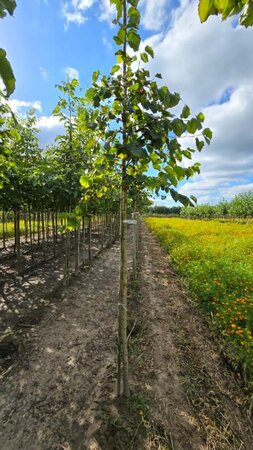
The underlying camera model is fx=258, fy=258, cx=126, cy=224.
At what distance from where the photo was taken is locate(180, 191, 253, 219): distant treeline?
56.2 metres

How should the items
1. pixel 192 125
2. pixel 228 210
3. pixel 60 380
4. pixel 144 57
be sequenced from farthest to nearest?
pixel 228 210, pixel 60 380, pixel 144 57, pixel 192 125

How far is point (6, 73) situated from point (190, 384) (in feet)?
13.3

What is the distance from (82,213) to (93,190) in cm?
61

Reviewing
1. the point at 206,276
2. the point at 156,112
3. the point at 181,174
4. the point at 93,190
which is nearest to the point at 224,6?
the point at 181,174

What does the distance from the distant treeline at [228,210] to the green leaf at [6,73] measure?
46475 millimetres

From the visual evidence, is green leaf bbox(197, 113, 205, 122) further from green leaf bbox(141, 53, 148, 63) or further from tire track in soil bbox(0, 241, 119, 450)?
tire track in soil bbox(0, 241, 119, 450)

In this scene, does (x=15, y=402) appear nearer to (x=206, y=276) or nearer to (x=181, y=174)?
(x=181, y=174)

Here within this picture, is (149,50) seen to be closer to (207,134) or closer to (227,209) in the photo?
(207,134)

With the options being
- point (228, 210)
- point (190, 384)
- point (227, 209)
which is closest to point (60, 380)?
point (190, 384)

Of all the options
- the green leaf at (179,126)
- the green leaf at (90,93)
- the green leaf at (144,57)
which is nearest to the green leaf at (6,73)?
the green leaf at (179,126)

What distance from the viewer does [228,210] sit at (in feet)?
219

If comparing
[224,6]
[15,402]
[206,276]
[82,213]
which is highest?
[224,6]

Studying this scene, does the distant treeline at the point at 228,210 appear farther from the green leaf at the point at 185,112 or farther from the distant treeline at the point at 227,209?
the green leaf at the point at 185,112

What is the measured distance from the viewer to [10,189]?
7.06 meters
